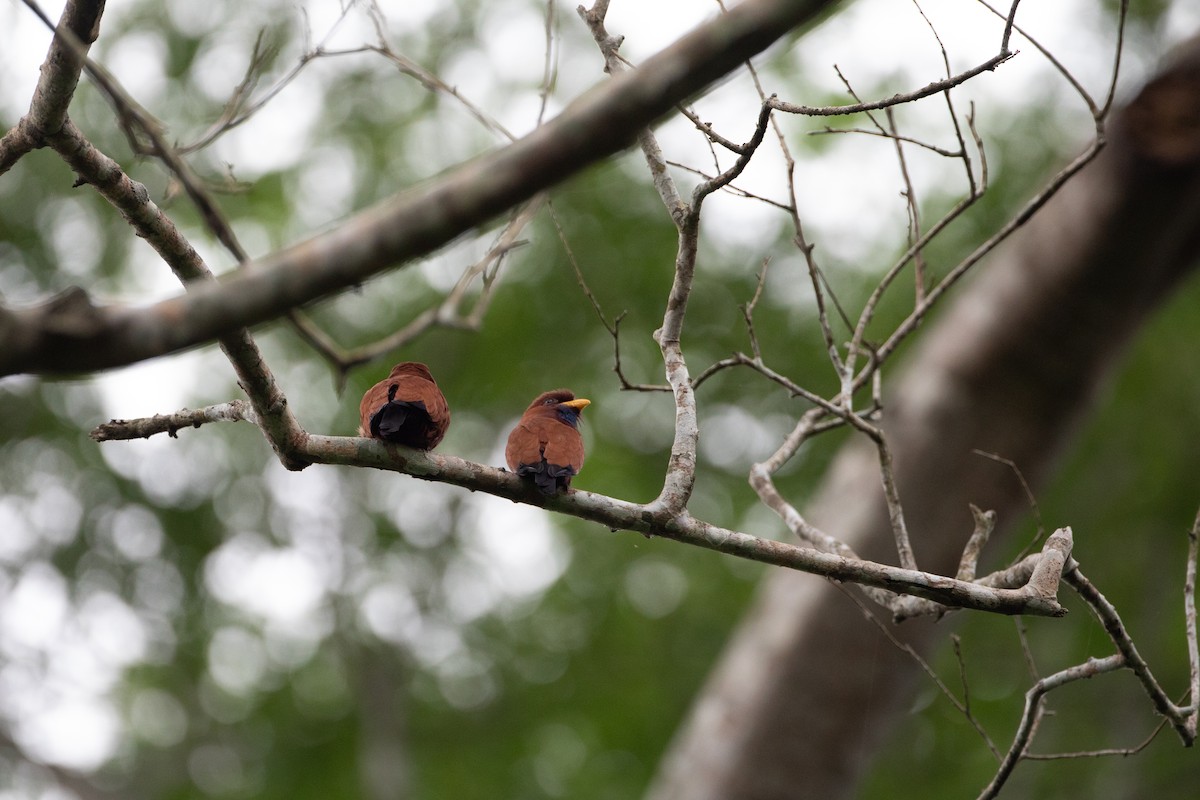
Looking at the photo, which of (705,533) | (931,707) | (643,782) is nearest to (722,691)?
(705,533)

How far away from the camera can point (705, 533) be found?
9.76 ft

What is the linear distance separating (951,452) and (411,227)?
5.40 m

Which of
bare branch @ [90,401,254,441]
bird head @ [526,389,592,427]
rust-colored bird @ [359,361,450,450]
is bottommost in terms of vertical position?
bare branch @ [90,401,254,441]

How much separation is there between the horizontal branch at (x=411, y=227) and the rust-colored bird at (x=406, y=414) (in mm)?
1537

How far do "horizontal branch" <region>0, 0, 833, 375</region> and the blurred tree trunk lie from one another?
16.3 feet

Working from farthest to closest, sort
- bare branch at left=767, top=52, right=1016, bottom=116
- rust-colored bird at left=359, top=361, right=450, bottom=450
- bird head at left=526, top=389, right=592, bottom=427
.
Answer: bird head at left=526, top=389, right=592, bottom=427 → rust-colored bird at left=359, top=361, right=450, bottom=450 → bare branch at left=767, top=52, right=1016, bottom=116

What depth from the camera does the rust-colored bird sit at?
10.5ft

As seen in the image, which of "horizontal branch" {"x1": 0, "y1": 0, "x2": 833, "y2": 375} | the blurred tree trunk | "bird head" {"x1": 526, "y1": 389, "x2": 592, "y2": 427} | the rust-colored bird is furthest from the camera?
the blurred tree trunk

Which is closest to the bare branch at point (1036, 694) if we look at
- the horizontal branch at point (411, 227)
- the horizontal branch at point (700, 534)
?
the horizontal branch at point (700, 534)

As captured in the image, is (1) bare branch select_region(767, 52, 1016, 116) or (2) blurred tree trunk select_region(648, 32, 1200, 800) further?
(2) blurred tree trunk select_region(648, 32, 1200, 800)

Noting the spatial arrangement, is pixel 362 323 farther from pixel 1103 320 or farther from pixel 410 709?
pixel 1103 320

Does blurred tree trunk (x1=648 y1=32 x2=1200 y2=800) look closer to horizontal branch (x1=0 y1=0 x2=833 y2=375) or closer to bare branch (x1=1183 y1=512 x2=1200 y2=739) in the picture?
bare branch (x1=1183 y1=512 x2=1200 y2=739)

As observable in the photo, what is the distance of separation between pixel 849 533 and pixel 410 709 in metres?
7.91

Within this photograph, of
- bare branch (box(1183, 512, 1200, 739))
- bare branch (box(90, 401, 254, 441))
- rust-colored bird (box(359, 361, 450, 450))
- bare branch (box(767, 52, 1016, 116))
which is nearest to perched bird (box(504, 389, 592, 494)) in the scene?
rust-colored bird (box(359, 361, 450, 450))
